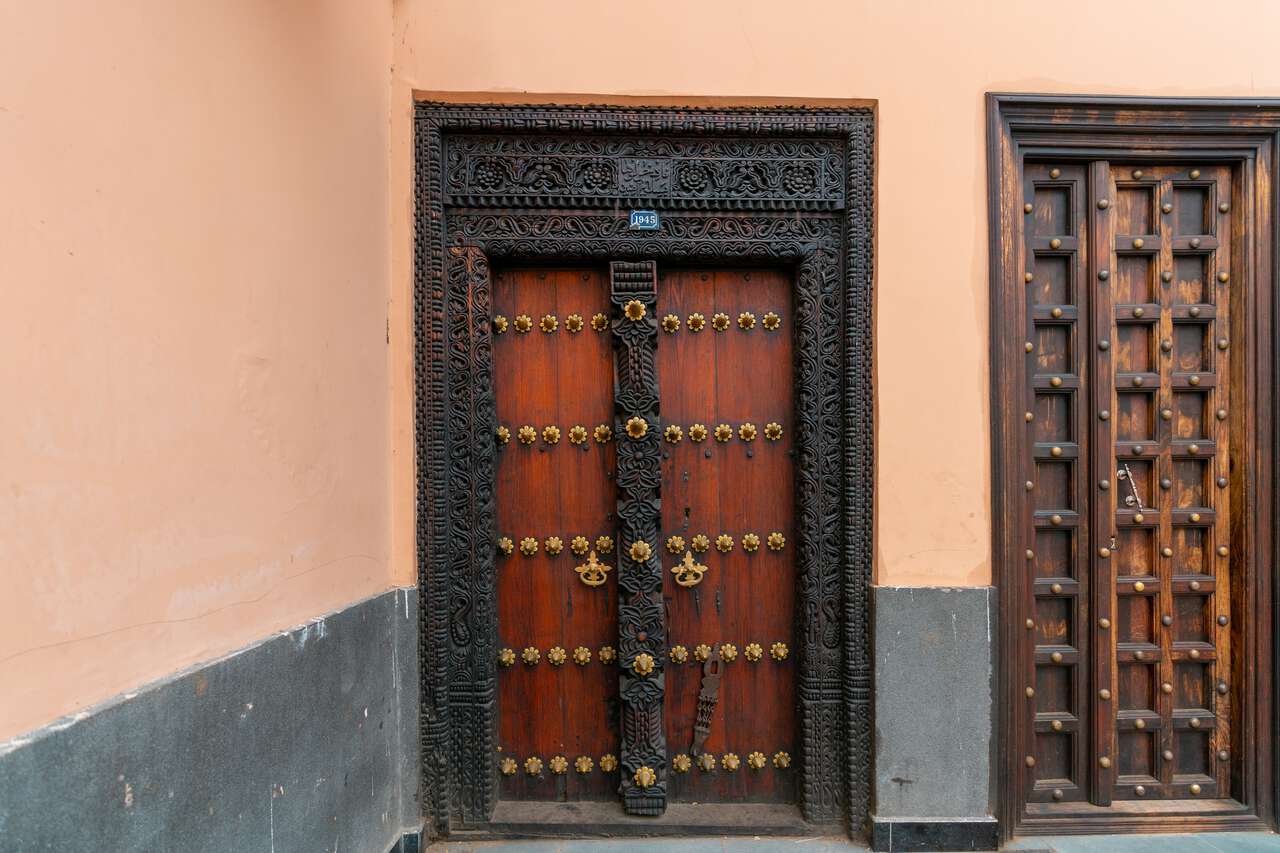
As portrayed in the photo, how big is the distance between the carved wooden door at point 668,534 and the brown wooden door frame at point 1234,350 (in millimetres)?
735

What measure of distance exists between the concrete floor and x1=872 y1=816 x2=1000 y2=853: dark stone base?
0.11 m

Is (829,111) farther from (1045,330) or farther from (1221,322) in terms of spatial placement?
(1221,322)

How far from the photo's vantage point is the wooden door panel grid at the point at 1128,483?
2551 millimetres

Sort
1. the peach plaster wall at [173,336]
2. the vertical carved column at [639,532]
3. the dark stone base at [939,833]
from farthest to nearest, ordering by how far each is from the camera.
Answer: the vertical carved column at [639,532] → the dark stone base at [939,833] → the peach plaster wall at [173,336]

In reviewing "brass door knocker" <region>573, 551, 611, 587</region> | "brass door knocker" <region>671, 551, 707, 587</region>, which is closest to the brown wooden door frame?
"brass door knocker" <region>671, 551, 707, 587</region>

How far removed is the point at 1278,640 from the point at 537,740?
270cm

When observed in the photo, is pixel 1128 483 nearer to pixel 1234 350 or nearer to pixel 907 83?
pixel 1234 350

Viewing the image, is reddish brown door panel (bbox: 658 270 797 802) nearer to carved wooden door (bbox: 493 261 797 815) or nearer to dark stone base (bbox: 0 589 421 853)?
carved wooden door (bbox: 493 261 797 815)

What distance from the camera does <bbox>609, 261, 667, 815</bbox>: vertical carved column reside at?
2545mm

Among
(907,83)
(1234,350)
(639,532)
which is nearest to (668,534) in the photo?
(639,532)

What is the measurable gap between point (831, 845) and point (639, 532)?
1273 mm

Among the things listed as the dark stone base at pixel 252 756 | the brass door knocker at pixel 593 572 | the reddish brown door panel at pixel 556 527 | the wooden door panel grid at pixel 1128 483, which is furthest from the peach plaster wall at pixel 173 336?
the wooden door panel grid at pixel 1128 483

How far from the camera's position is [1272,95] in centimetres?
247

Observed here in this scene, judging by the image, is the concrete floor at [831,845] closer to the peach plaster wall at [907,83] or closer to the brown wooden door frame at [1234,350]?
the brown wooden door frame at [1234,350]
